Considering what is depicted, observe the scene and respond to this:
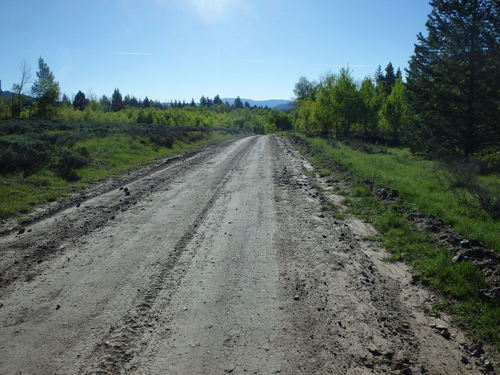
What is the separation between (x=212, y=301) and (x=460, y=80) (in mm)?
20953

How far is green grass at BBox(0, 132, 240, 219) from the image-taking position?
9.71 meters

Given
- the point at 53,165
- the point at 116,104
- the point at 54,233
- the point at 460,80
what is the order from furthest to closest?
the point at 116,104, the point at 460,80, the point at 53,165, the point at 54,233

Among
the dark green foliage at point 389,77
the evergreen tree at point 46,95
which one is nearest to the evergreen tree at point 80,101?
the evergreen tree at point 46,95

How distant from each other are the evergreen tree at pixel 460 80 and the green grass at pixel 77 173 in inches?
707

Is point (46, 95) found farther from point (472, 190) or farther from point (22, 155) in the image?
point (472, 190)

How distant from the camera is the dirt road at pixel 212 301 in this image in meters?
3.39

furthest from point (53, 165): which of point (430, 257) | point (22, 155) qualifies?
point (430, 257)

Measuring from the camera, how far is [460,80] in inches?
753

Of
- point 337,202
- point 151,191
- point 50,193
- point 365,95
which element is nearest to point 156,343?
point 337,202

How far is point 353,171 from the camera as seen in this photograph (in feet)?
46.4

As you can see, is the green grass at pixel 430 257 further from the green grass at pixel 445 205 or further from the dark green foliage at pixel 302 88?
the dark green foliage at pixel 302 88

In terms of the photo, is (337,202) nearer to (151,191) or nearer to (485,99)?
(151,191)

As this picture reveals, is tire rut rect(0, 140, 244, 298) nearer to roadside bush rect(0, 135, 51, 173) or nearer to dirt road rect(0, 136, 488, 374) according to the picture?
dirt road rect(0, 136, 488, 374)

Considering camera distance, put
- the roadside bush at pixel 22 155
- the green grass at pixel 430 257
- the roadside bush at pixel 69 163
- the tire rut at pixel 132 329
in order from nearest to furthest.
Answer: the tire rut at pixel 132 329 → the green grass at pixel 430 257 → the roadside bush at pixel 22 155 → the roadside bush at pixel 69 163
